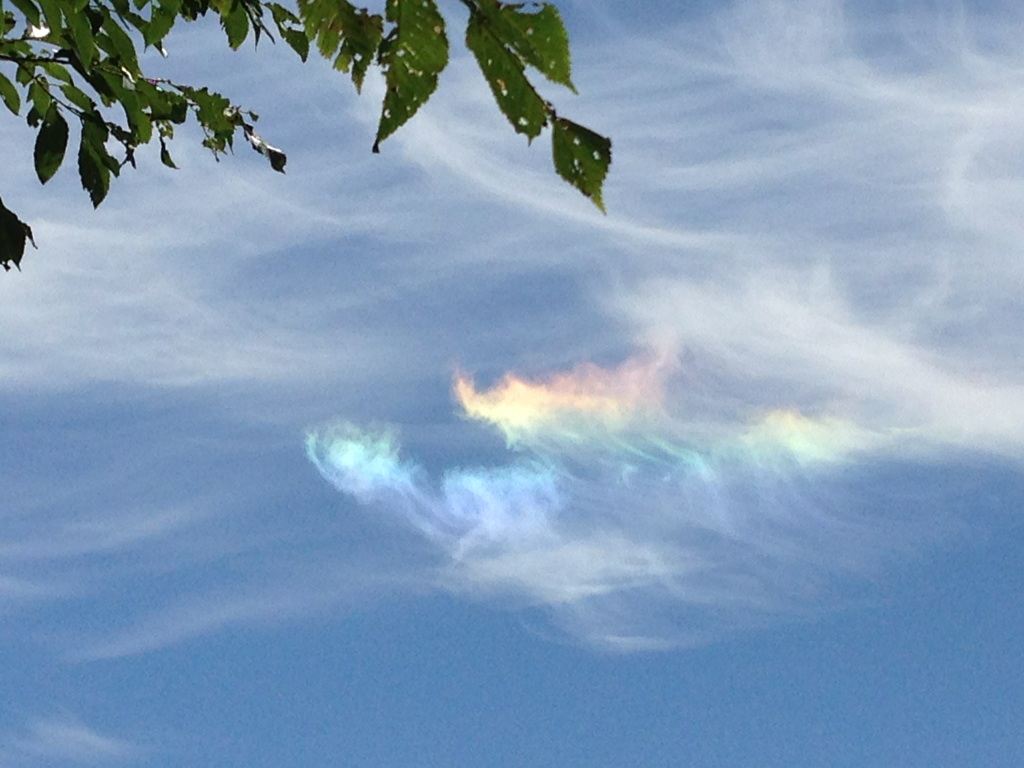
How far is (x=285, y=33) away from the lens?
8.11 m

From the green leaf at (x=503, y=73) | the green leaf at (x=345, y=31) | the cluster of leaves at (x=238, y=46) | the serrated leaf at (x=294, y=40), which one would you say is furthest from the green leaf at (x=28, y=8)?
the green leaf at (x=503, y=73)

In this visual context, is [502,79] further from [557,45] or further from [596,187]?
[596,187]

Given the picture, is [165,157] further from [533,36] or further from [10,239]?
[533,36]

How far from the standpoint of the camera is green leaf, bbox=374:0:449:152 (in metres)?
2.64

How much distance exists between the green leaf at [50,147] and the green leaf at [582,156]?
14.9 feet

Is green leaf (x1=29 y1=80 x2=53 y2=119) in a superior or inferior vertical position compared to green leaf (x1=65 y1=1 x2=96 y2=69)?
superior

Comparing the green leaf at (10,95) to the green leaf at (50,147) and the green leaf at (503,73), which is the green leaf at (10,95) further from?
the green leaf at (503,73)

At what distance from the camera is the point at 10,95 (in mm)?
6613

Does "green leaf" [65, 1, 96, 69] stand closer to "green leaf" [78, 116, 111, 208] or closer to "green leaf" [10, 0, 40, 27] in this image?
"green leaf" [10, 0, 40, 27]

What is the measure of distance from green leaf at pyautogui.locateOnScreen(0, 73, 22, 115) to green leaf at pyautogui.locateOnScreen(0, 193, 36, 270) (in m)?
0.53

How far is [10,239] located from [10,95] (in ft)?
2.58

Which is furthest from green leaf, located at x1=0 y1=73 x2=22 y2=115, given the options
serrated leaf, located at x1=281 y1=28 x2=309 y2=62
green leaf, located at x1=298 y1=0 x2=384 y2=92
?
green leaf, located at x1=298 y1=0 x2=384 y2=92

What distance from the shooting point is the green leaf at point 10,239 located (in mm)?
6570

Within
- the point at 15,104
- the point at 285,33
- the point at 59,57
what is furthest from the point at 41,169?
the point at 285,33
